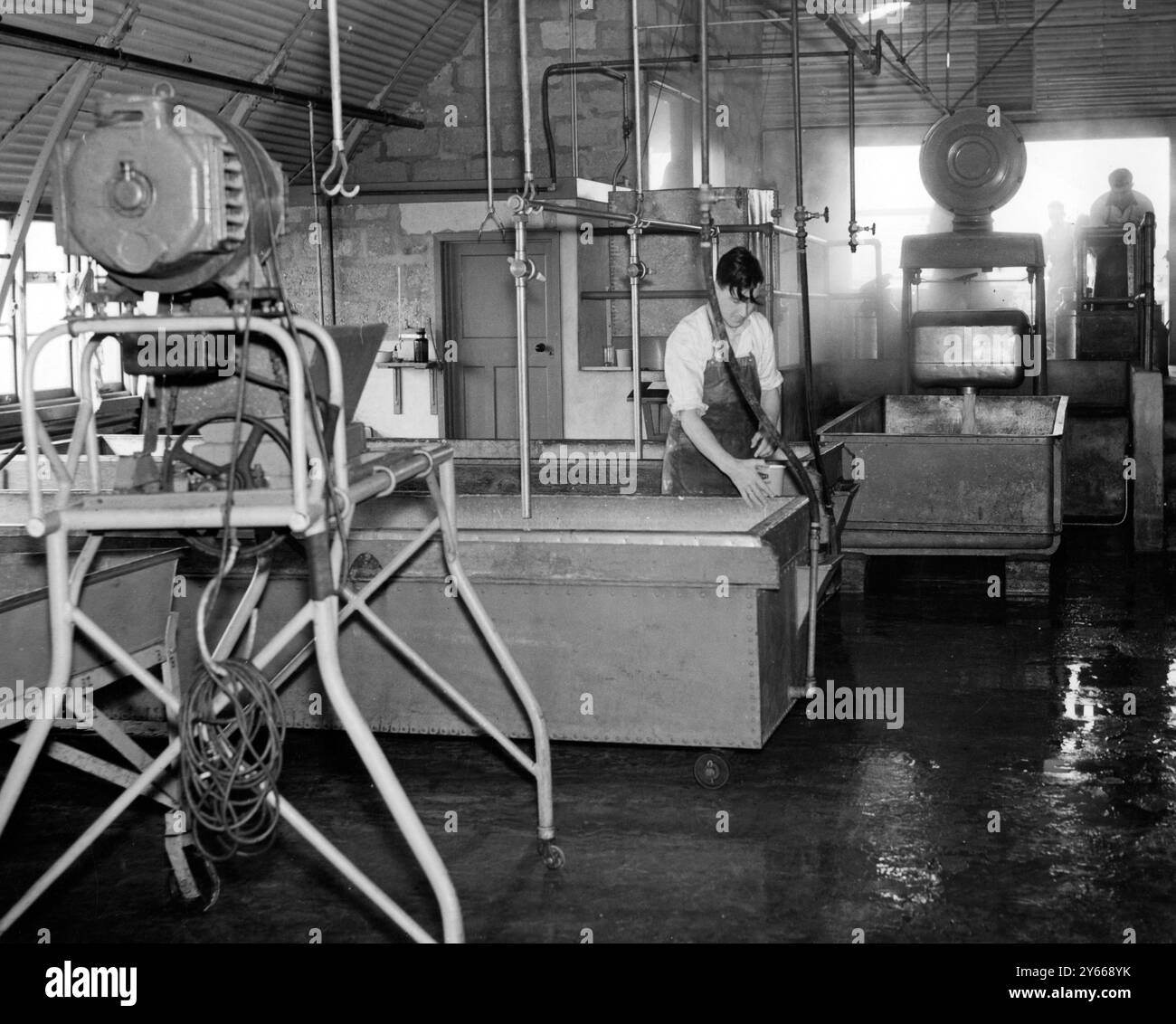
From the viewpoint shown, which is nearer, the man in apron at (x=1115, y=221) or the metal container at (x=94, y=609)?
the metal container at (x=94, y=609)

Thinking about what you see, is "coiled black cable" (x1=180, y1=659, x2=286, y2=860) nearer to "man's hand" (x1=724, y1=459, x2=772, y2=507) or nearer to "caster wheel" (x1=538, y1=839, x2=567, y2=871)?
"caster wheel" (x1=538, y1=839, x2=567, y2=871)

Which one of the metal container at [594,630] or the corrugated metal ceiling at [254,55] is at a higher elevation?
the corrugated metal ceiling at [254,55]

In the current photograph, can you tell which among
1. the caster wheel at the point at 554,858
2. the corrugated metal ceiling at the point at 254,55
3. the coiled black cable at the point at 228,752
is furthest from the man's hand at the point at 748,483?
the corrugated metal ceiling at the point at 254,55

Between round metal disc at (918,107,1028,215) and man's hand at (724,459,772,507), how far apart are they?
6128 millimetres

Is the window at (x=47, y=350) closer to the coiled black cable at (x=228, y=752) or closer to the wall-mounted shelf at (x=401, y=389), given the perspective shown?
the wall-mounted shelf at (x=401, y=389)

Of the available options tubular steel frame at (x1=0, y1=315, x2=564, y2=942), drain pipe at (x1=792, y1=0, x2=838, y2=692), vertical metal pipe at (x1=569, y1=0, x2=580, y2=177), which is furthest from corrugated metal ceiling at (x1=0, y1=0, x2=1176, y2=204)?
drain pipe at (x1=792, y1=0, x2=838, y2=692)

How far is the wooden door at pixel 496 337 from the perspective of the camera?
30.5 ft

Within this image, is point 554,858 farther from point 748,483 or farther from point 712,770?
point 748,483

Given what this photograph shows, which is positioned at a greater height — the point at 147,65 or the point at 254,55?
the point at 254,55

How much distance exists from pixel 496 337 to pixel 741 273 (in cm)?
499

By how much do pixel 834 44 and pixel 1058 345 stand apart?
3686mm

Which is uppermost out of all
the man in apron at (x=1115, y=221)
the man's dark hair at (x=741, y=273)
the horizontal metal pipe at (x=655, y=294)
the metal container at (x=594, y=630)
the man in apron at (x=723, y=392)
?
the man in apron at (x=1115, y=221)

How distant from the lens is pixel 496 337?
9.55 metres

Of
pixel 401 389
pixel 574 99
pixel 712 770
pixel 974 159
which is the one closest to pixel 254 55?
pixel 574 99
